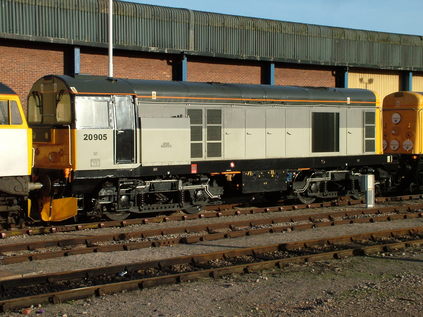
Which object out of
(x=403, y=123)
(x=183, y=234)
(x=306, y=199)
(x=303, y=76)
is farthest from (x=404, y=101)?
(x=183, y=234)

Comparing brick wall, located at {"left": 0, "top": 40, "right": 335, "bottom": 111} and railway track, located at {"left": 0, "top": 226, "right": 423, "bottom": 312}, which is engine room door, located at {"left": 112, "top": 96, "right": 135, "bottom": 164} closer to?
railway track, located at {"left": 0, "top": 226, "right": 423, "bottom": 312}

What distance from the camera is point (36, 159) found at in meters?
13.9

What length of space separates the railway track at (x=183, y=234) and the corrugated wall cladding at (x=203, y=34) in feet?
36.6

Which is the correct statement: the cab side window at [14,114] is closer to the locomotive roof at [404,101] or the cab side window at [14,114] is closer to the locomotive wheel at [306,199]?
the locomotive wheel at [306,199]

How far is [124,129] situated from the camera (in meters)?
13.8

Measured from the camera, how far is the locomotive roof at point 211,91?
13586 millimetres

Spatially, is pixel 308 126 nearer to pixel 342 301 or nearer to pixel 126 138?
pixel 126 138

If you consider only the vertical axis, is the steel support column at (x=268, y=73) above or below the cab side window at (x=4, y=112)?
above

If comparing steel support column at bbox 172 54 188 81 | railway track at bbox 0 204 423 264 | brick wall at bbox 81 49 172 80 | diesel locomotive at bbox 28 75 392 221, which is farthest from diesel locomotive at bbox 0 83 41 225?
steel support column at bbox 172 54 188 81

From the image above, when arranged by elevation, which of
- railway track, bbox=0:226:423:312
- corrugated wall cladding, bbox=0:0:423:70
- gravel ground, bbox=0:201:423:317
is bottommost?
gravel ground, bbox=0:201:423:317

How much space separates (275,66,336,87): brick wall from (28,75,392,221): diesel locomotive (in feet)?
32.1

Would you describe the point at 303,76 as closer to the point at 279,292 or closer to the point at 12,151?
the point at 12,151

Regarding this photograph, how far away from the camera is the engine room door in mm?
13664

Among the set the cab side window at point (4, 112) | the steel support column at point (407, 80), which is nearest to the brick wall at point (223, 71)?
the steel support column at point (407, 80)
